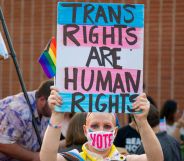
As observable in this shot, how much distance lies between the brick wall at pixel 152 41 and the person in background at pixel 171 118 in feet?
1.97

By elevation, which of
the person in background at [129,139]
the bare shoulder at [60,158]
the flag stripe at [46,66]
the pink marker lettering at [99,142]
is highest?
the flag stripe at [46,66]

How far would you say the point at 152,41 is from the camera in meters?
9.66

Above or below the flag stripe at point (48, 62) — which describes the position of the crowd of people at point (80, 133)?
below

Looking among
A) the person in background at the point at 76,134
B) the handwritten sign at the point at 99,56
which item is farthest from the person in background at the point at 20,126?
the handwritten sign at the point at 99,56

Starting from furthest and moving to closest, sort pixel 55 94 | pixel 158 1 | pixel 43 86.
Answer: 1. pixel 158 1
2. pixel 43 86
3. pixel 55 94

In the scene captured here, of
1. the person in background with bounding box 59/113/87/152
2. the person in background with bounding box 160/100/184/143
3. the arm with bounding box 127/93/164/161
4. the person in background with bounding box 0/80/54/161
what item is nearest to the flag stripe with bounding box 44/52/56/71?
the person in background with bounding box 0/80/54/161

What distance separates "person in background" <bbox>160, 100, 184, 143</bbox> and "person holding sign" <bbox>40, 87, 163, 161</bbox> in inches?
179

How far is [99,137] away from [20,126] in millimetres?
1821

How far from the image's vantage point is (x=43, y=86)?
602 centimetres

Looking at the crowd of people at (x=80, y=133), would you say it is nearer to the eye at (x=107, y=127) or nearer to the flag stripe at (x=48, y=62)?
the eye at (x=107, y=127)

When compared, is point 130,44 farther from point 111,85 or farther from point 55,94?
point 55,94

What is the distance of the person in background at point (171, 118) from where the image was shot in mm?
8742

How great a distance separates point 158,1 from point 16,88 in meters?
2.32

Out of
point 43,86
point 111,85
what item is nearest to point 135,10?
point 111,85
